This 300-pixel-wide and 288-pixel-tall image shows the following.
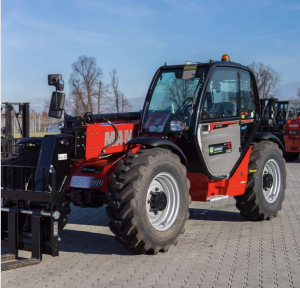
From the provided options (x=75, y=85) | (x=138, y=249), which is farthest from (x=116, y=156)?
(x=75, y=85)

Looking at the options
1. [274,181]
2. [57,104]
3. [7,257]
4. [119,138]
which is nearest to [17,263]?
[7,257]

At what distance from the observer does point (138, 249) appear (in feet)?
19.5

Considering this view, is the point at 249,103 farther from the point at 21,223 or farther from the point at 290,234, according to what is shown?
the point at 21,223

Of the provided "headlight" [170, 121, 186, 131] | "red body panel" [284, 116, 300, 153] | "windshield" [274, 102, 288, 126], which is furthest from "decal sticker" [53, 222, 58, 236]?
"windshield" [274, 102, 288, 126]

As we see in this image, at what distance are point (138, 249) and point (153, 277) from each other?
2.30 ft

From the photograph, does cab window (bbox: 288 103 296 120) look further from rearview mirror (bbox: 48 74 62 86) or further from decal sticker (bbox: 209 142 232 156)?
rearview mirror (bbox: 48 74 62 86)

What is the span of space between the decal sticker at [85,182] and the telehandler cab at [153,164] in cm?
1

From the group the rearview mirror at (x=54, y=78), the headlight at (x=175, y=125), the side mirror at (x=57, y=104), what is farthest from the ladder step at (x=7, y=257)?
the headlight at (x=175, y=125)

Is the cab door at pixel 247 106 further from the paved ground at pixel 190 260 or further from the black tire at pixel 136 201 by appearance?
the black tire at pixel 136 201

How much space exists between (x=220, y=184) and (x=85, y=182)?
6.86 ft

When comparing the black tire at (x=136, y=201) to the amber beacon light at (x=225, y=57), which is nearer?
the black tire at (x=136, y=201)

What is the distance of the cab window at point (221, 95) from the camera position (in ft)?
23.6

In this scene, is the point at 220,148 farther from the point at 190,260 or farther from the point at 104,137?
the point at 190,260

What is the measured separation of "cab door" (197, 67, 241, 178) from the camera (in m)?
7.15
